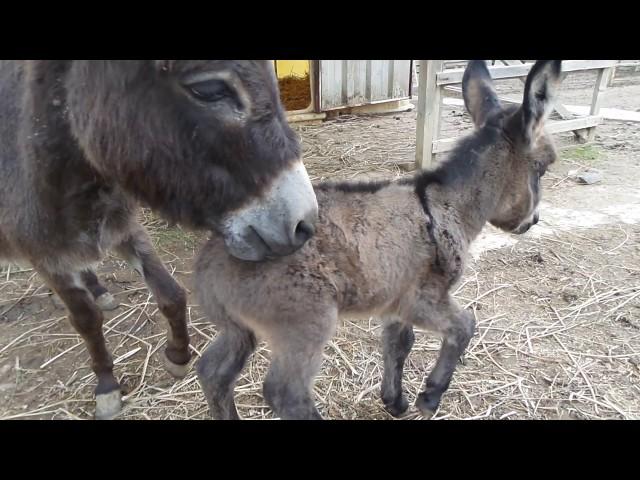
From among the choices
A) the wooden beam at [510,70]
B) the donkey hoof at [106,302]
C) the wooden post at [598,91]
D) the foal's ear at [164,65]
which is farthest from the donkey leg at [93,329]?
the wooden post at [598,91]

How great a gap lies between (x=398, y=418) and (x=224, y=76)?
1.93m

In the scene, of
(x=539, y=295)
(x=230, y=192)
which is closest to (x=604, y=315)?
(x=539, y=295)

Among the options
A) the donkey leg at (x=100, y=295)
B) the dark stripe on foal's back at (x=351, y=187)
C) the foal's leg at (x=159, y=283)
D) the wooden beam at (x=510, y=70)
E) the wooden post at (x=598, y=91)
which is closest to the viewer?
the dark stripe on foal's back at (x=351, y=187)

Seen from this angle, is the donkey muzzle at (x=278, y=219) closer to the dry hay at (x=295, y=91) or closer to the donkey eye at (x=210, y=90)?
the donkey eye at (x=210, y=90)

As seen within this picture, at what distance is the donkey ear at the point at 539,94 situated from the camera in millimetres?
1999

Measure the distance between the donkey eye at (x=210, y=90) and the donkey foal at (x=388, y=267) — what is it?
0.65m

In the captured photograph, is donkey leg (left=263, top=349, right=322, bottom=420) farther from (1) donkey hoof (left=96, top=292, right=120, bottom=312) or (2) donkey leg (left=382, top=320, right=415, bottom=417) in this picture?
(1) donkey hoof (left=96, top=292, right=120, bottom=312)

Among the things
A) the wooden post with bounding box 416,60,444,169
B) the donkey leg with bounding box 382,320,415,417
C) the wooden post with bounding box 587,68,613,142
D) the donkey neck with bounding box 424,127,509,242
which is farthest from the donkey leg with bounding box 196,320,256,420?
the wooden post with bounding box 587,68,613,142

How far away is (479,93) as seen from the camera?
8.98ft

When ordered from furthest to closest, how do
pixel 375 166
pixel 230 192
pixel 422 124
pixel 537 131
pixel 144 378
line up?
pixel 375 166
pixel 422 124
pixel 144 378
pixel 537 131
pixel 230 192

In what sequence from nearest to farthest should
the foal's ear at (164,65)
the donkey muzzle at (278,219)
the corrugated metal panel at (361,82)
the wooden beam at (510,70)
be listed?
the foal's ear at (164,65) → the donkey muzzle at (278,219) → the wooden beam at (510,70) → the corrugated metal panel at (361,82)

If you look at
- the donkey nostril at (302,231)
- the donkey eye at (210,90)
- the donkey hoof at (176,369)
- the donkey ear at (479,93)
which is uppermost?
the donkey eye at (210,90)
